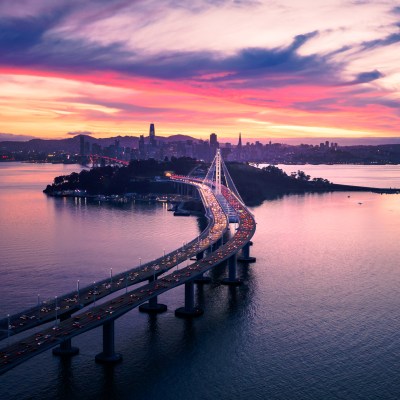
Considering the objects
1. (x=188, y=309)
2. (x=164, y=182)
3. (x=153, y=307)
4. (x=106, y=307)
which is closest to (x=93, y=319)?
(x=106, y=307)

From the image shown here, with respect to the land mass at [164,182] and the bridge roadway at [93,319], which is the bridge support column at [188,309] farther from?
the land mass at [164,182]

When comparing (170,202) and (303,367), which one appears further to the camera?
(170,202)

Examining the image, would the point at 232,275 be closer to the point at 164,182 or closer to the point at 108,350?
the point at 108,350

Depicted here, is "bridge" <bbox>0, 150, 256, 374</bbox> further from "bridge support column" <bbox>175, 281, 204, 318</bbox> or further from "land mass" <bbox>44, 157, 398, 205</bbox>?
"land mass" <bbox>44, 157, 398, 205</bbox>

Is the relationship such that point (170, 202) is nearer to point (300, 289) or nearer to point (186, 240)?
point (186, 240)

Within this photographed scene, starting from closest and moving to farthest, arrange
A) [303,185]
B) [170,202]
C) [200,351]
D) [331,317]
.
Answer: [200,351]
[331,317]
[170,202]
[303,185]

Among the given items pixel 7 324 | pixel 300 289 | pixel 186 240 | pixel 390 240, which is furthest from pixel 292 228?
pixel 7 324

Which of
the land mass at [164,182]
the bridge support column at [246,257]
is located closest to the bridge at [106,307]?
the bridge support column at [246,257]
